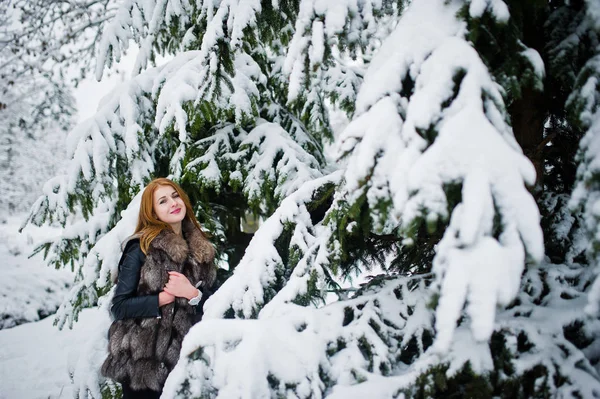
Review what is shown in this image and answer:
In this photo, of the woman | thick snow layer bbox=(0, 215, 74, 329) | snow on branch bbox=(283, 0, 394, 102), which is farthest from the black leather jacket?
thick snow layer bbox=(0, 215, 74, 329)

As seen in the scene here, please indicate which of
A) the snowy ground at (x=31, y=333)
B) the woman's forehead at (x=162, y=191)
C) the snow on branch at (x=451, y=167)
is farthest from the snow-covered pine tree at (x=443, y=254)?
the snowy ground at (x=31, y=333)

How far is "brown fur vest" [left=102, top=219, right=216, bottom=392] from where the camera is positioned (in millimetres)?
2109

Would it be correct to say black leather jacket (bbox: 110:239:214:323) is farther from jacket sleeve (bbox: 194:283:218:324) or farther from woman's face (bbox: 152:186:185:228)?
woman's face (bbox: 152:186:185:228)

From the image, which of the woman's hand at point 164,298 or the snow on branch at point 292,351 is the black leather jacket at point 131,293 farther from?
the snow on branch at point 292,351

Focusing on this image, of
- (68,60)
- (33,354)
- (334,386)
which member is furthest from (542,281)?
(33,354)

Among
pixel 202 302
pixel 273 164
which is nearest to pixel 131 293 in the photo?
pixel 202 302

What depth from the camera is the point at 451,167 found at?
2.98ft

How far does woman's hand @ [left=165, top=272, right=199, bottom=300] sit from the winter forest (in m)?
0.39

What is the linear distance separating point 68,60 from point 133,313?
3.80 metres

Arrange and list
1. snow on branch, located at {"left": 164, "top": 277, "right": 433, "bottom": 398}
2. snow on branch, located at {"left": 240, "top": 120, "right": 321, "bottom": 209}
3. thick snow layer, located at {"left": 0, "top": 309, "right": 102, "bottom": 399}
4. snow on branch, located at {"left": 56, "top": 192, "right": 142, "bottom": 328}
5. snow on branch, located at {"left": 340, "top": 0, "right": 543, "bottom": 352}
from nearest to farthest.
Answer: snow on branch, located at {"left": 340, "top": 0, "right": 543, "bottom": 352} < snow on branch, located at {"left": 164, "top": 277, "right": 433, "bottom": 398} < snow on branch, located at {"left": 56, "top": 192, "right": 142, "bottom": 328} < snow on branch, located at {"left": 240, "top": 120, "right": 321, "bottom": 209} < thick snow layer, located at {"left": 0, "top": 309, "right": 102, "bottom": 399}

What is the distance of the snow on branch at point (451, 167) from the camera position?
0.84m

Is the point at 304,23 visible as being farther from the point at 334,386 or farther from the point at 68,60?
the point at 68,60

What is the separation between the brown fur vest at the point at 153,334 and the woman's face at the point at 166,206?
13 cm

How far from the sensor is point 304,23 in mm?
1443
